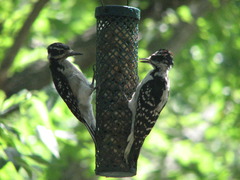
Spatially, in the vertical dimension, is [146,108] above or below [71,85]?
below

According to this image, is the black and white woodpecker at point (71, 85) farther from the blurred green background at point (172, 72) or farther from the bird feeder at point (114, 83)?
the blurred green background at point (172, 72)

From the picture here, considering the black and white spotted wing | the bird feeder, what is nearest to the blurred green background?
the bird feeder

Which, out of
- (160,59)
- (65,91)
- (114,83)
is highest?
(160,59)

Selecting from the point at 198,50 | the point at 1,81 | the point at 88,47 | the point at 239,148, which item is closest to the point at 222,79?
the point at 198,50

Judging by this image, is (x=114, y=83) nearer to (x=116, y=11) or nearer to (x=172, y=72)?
(x=116, y=11)

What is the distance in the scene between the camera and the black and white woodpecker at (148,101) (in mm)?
6023

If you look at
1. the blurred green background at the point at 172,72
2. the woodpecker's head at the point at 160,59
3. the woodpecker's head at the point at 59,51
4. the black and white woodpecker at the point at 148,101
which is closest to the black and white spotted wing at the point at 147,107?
the black and white woodpecker at the point at 148,101

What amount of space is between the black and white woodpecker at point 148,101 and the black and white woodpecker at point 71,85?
2.23ft

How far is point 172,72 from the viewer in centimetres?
1321

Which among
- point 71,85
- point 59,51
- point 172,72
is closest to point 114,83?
point 71,85

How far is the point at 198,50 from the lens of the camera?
1173cm

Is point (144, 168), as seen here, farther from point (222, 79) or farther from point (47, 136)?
point (47, 136)

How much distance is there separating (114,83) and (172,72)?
714 cm

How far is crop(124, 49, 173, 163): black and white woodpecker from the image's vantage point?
602 cm
